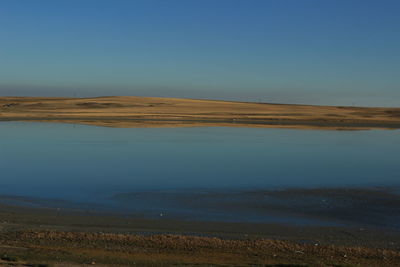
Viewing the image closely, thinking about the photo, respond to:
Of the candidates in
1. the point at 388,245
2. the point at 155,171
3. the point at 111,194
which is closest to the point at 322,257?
the point at 388,245

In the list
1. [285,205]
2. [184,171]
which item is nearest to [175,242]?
[285,205]

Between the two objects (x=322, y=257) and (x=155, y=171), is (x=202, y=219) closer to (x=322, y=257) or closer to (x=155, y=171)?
(x=322, y=257)

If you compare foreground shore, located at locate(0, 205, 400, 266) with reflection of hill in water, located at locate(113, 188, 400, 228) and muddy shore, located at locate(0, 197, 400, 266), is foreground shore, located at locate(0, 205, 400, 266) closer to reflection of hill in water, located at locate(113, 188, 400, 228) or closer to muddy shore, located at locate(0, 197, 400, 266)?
muddy shore, located at locate(0, 197, 400, 266)

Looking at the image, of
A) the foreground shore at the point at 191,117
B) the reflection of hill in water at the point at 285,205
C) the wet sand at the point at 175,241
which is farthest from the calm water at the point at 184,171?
the foreground shore at the point at 191,117

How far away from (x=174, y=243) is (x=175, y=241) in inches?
4.3

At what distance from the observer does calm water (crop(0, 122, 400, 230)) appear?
12.1 m

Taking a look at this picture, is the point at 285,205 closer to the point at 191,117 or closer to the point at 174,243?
the point at 174,243

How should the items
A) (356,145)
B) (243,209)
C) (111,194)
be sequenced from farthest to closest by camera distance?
(356,145) → (111,194) → (243,209)

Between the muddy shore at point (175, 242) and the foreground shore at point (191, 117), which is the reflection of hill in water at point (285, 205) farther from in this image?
the foreground shore at point (191, 117)

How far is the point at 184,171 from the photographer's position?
16.7 m

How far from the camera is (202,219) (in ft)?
33.8

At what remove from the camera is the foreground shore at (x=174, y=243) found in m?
7.32

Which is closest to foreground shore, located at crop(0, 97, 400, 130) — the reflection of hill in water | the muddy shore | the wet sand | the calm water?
the calm water

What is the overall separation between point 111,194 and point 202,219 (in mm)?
3324
